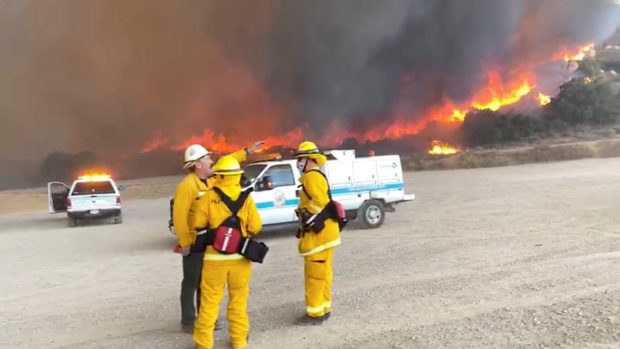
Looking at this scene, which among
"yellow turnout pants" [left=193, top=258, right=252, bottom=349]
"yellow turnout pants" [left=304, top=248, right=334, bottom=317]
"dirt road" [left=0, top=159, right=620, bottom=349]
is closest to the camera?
"yellow turnout pants" [left=193, top=258, right=252, bottom=349]

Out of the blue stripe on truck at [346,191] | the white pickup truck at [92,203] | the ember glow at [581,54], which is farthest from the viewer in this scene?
the ember glow at [581,54]

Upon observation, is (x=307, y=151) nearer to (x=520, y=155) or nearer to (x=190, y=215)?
(x=190, y=215)

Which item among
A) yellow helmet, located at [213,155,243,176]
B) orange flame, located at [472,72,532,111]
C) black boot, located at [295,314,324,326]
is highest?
orange flame, located at [472,72,532,111]

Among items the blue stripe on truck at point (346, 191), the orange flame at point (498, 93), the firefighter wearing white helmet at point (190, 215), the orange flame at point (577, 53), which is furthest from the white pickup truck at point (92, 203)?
the orange flame at point (577, 53)

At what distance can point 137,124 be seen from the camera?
108 feet

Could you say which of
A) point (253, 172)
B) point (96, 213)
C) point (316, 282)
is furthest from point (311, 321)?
point (96, 213)

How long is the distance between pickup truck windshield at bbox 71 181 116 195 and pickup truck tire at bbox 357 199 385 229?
800cm

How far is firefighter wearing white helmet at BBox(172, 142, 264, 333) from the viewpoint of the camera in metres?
4.77

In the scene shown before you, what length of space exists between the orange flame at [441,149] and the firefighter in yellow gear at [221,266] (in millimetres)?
28364

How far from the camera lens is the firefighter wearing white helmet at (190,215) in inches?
188

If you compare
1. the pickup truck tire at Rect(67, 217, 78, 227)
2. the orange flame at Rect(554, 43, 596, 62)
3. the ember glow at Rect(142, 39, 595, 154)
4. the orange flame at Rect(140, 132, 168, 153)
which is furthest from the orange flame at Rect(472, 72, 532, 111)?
the pickup truck tire at Rect(67, 217, 78, 227)

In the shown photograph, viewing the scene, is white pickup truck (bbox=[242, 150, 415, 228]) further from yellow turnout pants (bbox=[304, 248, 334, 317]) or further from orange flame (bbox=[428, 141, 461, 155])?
orange flame (bbox=[428, 141, 461, 155])

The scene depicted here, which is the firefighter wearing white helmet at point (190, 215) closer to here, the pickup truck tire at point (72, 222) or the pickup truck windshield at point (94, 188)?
the pickup truck windshield at point (94, 188)

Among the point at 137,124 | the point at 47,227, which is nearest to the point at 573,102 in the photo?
the point at 137,124
